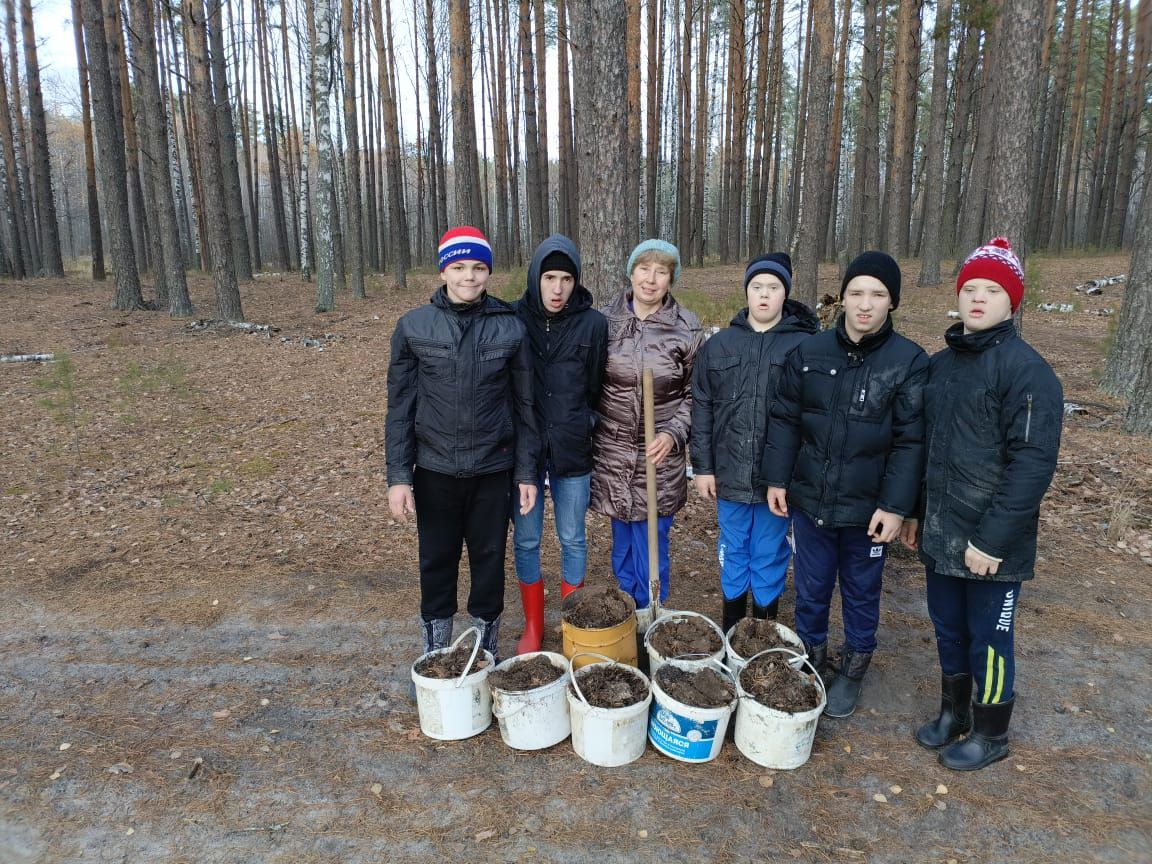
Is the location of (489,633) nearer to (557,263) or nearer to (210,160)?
(557,263)

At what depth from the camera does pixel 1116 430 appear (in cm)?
640

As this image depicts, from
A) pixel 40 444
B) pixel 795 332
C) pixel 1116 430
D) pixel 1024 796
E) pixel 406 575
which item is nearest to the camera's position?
pixel 1024 796

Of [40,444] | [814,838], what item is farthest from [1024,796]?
[40,444]

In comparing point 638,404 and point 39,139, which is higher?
point 39,139

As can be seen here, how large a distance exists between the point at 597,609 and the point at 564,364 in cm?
122

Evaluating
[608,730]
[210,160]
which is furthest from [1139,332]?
[210,160]

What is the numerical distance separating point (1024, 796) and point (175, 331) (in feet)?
44.9

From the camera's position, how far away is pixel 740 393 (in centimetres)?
318

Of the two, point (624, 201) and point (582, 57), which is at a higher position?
point (582, 57)

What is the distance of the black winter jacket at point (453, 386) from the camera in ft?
9.82

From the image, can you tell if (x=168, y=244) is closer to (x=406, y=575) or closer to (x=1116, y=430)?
(x=406, y=575)

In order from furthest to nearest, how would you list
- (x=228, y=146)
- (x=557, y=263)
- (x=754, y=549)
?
(x=228, y=146), (x=754, y=549), (x=557, y=263)

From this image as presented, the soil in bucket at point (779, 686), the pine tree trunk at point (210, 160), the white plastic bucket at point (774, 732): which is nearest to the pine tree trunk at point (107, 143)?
the pine tree trunk at point (210, 160)

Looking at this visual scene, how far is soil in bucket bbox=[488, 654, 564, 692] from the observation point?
2.85 meters
